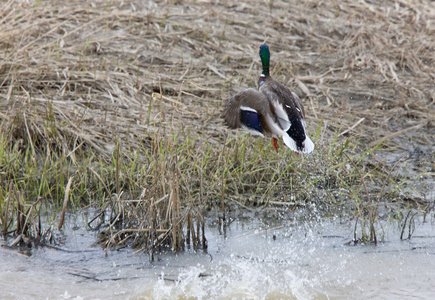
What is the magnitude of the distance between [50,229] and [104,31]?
10.8 ft

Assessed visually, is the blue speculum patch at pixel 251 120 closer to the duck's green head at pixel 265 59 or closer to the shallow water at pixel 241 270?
the duck's green head at pixel 265 59

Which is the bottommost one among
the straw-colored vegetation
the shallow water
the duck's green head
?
the shallow water

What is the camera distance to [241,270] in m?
3.94

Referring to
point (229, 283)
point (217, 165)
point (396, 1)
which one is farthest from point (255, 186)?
point (396, 1)

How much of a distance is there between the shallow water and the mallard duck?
0.77 m

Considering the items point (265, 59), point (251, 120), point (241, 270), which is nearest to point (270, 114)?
point (251, 120)

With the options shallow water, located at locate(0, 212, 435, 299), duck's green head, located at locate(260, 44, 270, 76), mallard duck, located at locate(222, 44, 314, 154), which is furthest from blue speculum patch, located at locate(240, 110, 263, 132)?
shallow water, located at locate(0, 212, 435, 299)

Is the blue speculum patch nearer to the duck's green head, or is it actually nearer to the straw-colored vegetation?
the straw-colored vegetation

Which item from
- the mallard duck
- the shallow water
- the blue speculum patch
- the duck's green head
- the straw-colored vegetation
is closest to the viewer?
the shallow water

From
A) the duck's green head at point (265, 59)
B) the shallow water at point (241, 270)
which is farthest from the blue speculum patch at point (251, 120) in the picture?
the shallow water at point (241, 270)

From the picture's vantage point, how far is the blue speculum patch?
470cm

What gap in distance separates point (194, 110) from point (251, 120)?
128cm

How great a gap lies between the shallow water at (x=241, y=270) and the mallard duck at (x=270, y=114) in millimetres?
767

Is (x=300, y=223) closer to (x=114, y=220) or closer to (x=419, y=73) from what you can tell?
(x=114, y=220)
